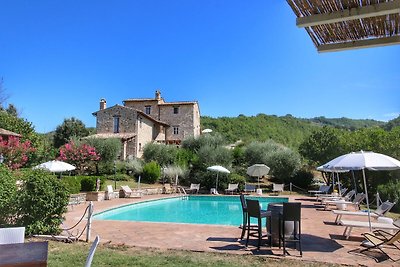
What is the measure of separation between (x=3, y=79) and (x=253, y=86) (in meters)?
18.7

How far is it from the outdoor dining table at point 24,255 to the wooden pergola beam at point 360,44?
347cm

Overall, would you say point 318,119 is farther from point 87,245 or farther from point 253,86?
point 87,245

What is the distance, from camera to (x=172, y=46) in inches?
768

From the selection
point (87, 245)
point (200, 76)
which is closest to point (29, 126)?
point (200, 76)

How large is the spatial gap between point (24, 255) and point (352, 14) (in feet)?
12.7

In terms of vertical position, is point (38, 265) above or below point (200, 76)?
below

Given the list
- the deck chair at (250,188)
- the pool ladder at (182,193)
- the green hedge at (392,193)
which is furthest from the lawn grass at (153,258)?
the deck chair at (250,188)

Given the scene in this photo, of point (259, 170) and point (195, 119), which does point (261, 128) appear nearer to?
point (195, 119)

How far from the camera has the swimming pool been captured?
13.9 m

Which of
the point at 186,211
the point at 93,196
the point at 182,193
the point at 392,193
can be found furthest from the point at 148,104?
the point at 392,193

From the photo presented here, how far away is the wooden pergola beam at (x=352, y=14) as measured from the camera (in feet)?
7.39

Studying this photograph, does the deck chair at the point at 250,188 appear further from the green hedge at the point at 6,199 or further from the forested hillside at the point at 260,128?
the forested hillside at the point at 260,128

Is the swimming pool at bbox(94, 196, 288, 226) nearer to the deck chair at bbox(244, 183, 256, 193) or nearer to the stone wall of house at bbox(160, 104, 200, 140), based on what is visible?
the deck chair at bbox(244, 183, 256, 193)

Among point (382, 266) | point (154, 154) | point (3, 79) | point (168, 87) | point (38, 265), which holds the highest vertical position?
point (168, 87)
